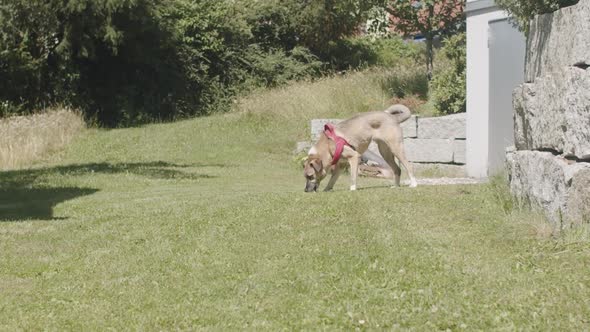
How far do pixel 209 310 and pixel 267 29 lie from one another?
81.8ft

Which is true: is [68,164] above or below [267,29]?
below

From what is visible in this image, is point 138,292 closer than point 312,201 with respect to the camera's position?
Yes

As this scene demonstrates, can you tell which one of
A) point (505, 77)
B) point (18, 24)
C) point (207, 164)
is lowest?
point (207, 164)

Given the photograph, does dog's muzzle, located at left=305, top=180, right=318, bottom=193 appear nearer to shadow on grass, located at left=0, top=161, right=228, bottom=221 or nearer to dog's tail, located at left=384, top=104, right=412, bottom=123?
dog's tail, located at left=384, top=104, right=412, bottom=123

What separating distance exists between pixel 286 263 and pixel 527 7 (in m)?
4.34

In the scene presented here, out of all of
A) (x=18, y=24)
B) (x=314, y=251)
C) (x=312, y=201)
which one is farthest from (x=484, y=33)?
(x=18, y=24)

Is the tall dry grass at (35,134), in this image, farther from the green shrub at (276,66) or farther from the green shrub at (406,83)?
the green shrub at (406,83)

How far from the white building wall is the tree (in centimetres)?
764

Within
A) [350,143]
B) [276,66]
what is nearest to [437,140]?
A: [350,143]

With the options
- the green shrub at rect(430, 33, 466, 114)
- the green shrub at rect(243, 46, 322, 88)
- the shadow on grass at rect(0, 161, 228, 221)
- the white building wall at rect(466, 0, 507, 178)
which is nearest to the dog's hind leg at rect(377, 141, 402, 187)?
the white building wall at rect(466, 0, 507, 178)

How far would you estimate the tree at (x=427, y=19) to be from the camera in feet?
79.0

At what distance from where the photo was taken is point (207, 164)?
19906 mm

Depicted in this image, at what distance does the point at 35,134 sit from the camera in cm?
2158

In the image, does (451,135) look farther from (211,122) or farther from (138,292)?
(138,292)
